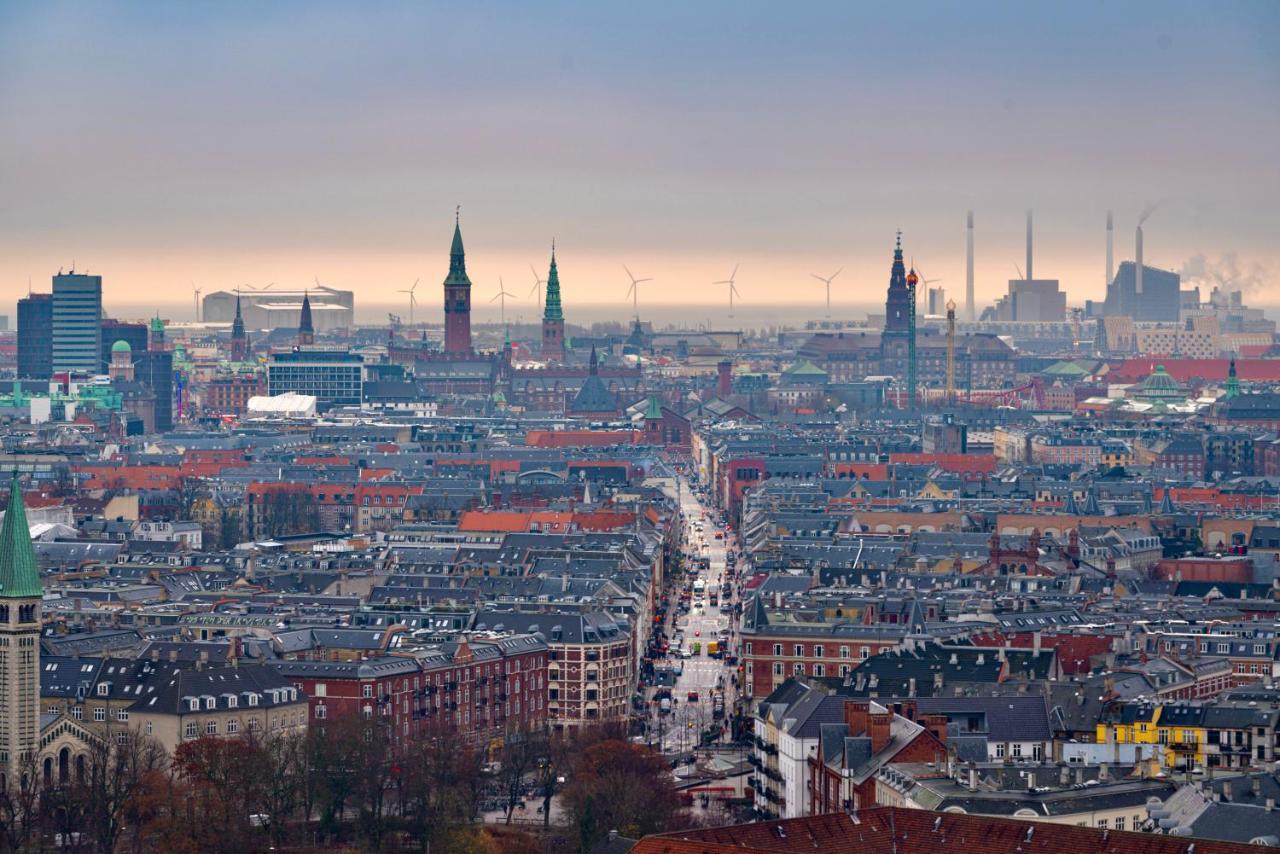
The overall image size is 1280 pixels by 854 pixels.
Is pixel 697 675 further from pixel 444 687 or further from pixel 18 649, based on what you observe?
pixel 18 649

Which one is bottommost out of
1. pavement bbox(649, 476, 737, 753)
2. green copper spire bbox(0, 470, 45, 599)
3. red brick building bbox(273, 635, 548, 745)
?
pavement bbox(649, 476, 737, 753)

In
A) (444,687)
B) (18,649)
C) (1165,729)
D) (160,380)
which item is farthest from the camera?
(160,380)

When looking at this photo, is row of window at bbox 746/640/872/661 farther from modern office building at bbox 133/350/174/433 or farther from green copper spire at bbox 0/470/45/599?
modern office building at bbox 133/350/174/433

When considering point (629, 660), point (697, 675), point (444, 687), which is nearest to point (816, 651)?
Answer: point (629, 660)

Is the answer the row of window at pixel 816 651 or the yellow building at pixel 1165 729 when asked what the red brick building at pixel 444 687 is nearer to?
the row of window at pixel 816 651

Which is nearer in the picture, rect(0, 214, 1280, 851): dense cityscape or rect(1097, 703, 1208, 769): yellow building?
rect(0, 214, 1280, 851): dense cityscape

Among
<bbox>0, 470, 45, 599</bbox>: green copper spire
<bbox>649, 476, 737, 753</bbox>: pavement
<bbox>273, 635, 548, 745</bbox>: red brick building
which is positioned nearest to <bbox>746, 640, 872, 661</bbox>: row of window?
<bbox>649, 476, 737, 753</bbox>: pavement

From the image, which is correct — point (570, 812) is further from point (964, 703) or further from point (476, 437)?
point (476, 437)

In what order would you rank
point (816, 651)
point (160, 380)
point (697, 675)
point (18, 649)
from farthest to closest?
point (160, 380), point (697, 675), point (816, 651), point (18, 649)
